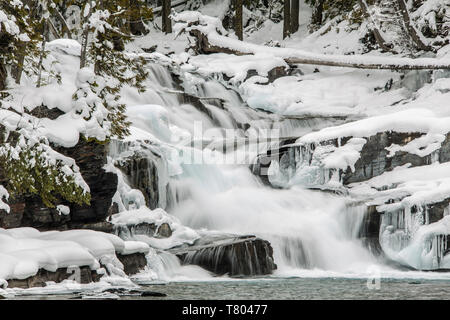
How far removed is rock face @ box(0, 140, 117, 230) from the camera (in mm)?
9711

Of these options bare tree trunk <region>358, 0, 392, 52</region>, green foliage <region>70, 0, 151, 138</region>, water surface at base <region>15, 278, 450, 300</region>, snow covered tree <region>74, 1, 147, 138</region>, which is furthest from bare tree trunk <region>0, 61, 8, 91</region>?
bare tree trunk <region>358, 0, 392, 52</region>

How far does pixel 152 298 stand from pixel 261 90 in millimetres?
13605

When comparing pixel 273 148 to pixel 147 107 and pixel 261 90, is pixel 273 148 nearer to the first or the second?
pixel 147 107

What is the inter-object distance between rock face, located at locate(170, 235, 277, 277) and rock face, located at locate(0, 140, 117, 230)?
147 centimetres

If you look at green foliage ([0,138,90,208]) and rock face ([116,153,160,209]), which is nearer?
green foliage ([0,138,90,208])

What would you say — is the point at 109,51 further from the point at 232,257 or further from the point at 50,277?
the point at 50,277

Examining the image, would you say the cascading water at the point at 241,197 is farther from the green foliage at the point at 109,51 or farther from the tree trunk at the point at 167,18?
the tree trunk at the point at 167,18

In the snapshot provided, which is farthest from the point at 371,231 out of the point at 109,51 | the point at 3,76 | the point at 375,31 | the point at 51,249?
the point at 375,31

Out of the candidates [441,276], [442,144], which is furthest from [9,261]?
[442,144]

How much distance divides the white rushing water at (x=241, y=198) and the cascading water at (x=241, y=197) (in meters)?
0.02

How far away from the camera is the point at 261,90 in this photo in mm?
20078

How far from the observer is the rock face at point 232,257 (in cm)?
1032

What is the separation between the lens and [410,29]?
1905 cm

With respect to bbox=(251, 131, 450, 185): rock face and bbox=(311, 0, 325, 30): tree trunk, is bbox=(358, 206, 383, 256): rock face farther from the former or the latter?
bbox=(311, 0, 325, 30): tree trunk
